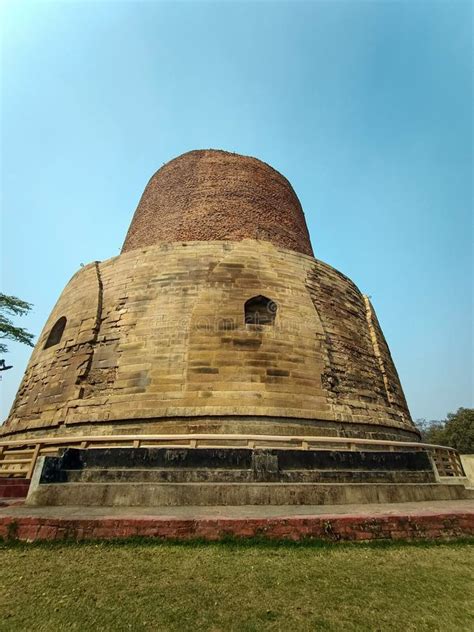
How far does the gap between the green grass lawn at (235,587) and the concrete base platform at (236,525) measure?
0.34 ft

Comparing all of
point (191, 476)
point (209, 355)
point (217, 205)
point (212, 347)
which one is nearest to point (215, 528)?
point (191, 476)

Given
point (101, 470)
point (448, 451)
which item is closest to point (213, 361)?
Answer: point (101, 470)

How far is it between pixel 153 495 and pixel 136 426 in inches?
124

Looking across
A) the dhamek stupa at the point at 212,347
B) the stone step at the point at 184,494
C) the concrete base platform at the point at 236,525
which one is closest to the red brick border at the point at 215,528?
the concrete base platform at the point at 236,525

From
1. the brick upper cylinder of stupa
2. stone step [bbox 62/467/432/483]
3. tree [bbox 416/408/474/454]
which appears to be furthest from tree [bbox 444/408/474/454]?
stone step [bbox 62/467/432/483]

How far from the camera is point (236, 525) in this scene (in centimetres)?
301

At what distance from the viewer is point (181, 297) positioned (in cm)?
850

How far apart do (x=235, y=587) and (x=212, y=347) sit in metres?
5.43

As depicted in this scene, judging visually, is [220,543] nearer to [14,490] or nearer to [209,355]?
[14,490]

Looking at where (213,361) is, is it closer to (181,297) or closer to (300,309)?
(181,297)

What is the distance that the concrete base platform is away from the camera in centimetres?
298

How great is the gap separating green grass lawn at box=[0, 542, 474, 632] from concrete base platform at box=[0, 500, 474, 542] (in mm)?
103

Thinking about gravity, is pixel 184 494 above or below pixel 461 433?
below

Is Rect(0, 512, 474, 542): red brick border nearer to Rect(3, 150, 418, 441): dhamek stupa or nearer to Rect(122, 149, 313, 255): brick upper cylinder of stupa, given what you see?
Rect(3, 150, 418, 441): dhamek stupa
